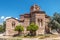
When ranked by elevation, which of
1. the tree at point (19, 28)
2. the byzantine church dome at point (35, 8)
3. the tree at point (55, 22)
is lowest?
the tree at point (19, 28)

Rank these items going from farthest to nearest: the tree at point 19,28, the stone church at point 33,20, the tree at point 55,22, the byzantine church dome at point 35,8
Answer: the byzantine church dome at point 35,8, the stone church at point 33,20, the tree at point 19,28, the tree at point 55,22

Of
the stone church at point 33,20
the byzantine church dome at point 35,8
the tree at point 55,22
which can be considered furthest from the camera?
the byzantine church dome at point 35,8

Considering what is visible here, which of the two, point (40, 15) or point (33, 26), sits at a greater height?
point (40, 15)

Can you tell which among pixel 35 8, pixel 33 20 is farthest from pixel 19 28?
pixel 35 8

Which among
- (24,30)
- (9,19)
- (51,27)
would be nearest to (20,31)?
(24,30)

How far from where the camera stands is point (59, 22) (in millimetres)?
62062

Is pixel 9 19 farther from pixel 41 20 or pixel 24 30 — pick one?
pixel 41 20

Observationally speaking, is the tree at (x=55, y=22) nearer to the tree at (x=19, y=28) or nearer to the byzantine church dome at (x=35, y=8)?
the byzantine church dome at (x=35, y=8)

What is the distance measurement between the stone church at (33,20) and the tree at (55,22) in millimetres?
3269

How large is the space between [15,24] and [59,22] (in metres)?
19.1

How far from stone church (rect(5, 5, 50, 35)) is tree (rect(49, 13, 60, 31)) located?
327 cm

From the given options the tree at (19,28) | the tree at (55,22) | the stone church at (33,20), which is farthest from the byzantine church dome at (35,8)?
the tree at (19,28)

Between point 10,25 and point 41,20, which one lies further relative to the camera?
point 10,25

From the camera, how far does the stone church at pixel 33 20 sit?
61.0 metres
